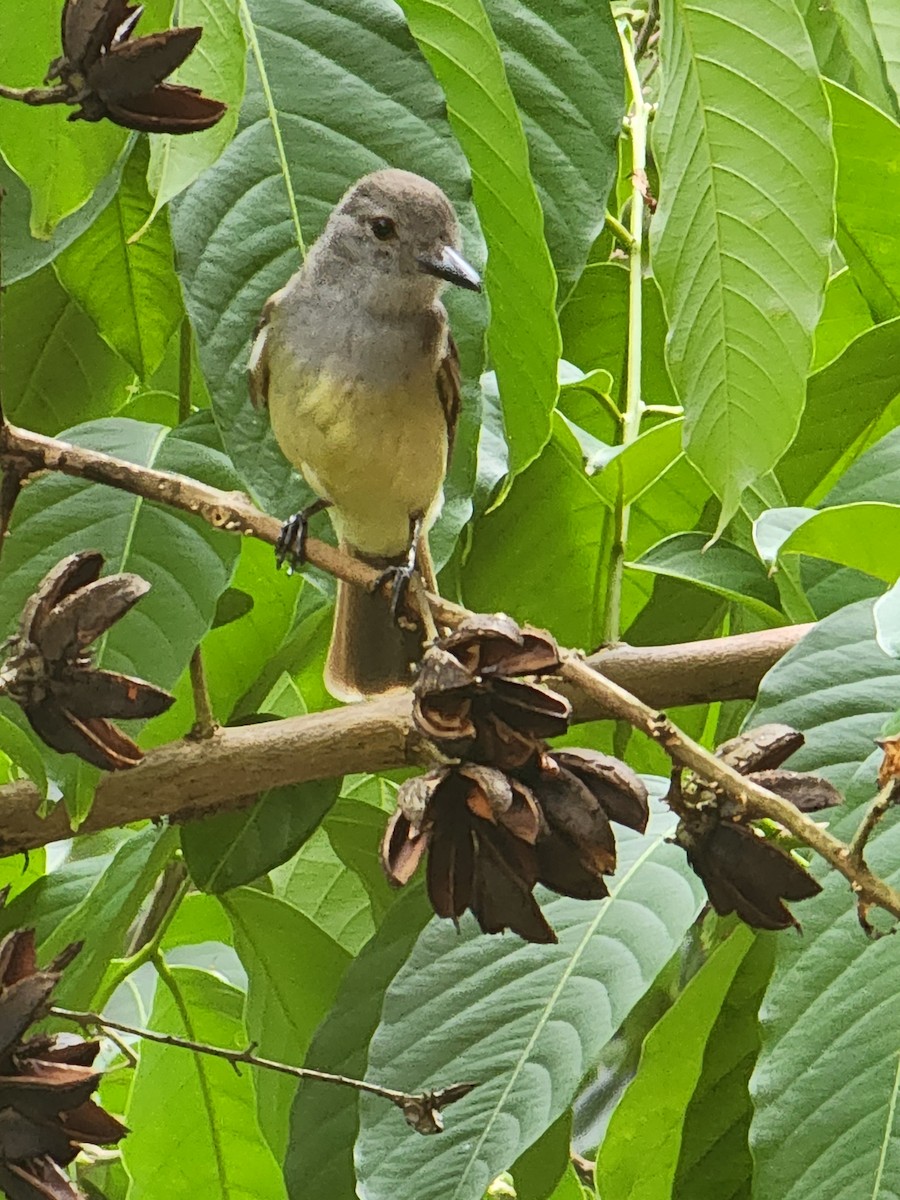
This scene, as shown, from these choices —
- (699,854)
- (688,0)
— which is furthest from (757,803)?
(688,0)

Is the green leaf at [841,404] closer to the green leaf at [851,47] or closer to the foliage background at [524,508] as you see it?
the foliage background at [524,508]

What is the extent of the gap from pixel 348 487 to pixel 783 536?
1.54ft

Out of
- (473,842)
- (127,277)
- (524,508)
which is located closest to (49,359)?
(127,277)

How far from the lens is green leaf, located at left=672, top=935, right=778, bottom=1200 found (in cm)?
104

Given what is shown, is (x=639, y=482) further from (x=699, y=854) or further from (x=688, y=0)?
(x=699, y=854)

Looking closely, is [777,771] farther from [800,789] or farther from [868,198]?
[868,198]

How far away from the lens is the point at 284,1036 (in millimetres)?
1232

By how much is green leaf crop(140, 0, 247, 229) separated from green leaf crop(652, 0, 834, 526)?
0.40 m

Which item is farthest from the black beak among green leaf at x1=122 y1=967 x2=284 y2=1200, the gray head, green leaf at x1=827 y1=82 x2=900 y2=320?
green leaf at x1=122 y1=967 x2=284 y2=1200

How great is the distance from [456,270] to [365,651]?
0.43 m

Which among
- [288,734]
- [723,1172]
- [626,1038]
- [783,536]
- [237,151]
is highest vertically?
[237,151]

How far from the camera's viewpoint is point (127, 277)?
3.91 feet

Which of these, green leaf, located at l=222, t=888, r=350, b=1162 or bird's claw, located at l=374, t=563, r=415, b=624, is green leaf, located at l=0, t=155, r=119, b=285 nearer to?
bird's claw, located at l=374, t=563, r=415, b=624

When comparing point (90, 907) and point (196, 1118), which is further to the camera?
point (196, 1118)
